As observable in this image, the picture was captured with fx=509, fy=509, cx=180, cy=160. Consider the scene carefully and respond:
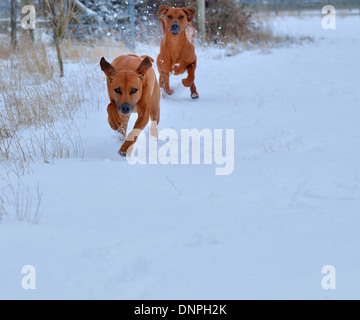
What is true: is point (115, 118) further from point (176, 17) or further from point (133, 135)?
point (176, 17)

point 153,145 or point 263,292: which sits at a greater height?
point 263,292

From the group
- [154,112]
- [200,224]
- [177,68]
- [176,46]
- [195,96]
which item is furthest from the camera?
[195,96]

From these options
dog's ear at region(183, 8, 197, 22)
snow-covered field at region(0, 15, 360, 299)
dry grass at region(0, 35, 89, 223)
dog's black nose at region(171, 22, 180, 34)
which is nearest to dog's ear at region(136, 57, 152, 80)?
snow-covered field at region(0, 15, 360, 299)

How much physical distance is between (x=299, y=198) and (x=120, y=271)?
4.57ft

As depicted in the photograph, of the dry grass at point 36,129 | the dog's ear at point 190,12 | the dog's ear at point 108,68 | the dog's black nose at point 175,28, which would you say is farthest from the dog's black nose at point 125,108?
the dog's ear at point 190,12

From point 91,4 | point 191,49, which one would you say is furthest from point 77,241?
point 91,4

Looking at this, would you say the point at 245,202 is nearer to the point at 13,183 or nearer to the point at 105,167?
the point at 105,167

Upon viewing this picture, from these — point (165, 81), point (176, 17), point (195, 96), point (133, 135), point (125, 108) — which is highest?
point (176, 17)

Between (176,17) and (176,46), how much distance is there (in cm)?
42

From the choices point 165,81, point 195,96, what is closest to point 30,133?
point 165,81

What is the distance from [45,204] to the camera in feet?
9.84

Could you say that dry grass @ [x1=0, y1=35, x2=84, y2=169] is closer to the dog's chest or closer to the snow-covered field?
the snow-covered field

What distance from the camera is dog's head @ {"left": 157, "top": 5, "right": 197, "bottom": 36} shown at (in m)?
6.68

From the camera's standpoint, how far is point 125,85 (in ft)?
13.0
